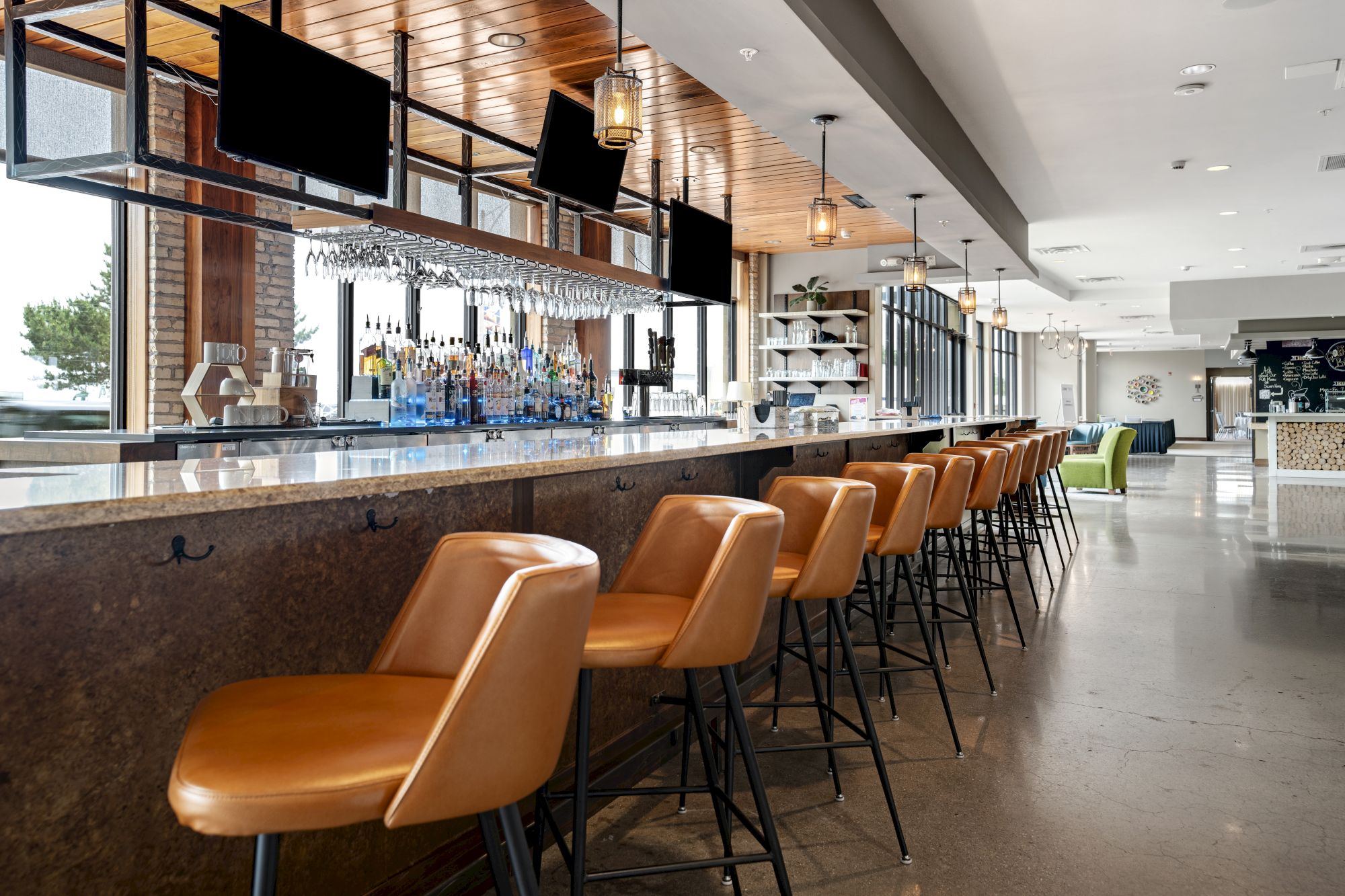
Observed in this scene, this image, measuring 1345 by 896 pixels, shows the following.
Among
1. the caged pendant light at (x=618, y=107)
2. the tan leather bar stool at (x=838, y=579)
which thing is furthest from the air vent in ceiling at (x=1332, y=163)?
the tan leather bar stool at (x=838, y=579)

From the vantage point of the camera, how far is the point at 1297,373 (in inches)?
791

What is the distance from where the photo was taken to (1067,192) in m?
8.70

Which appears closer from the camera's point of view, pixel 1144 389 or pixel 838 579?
pixel 838 579

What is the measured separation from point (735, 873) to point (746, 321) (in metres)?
10.4

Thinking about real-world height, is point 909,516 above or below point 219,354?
below

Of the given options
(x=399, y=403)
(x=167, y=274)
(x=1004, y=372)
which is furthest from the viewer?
(x=1004, y=372)

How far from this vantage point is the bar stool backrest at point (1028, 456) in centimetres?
Answer: 636

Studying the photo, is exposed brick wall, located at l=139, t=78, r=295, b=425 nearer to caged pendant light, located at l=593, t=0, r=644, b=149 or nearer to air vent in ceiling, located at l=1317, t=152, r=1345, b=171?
caged pendant light, located at l=593, t=0, r=644, b=149

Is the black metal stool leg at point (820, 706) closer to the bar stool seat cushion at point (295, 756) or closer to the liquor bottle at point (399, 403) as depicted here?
the bar stool seat cushion at point (295, 756)

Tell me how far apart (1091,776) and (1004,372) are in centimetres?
2180

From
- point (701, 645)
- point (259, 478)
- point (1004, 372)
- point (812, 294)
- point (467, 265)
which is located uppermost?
point (812, 294)

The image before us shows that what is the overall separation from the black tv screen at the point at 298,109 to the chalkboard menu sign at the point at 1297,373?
21130mm

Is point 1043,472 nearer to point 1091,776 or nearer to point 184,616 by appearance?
point 1091,776

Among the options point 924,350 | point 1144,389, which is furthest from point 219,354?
point 1144,389
